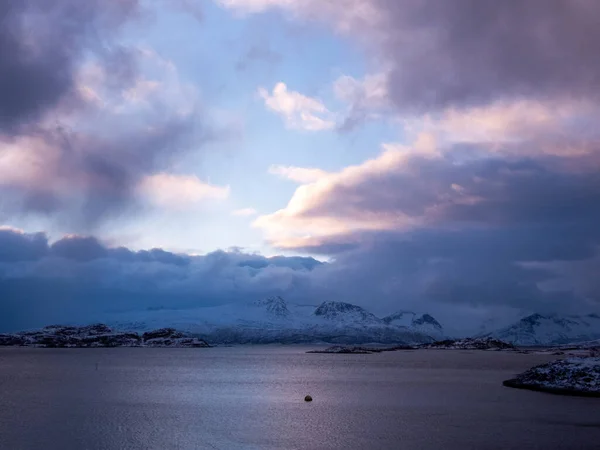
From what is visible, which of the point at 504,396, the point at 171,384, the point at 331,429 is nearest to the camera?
the point at 331,429

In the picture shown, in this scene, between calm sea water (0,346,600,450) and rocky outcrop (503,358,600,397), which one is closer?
calm sea water (0,346,600,450)

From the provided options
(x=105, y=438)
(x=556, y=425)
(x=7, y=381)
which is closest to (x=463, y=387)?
(x=556, y=425)

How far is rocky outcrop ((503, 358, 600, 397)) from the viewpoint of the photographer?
80062mm

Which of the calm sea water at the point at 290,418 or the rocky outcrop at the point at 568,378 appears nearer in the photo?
the calm sea water at the point at 290,418

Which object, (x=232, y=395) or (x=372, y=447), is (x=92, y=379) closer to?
(x=232, y=395)

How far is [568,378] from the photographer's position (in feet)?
274

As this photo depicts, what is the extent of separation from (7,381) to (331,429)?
78663 mm

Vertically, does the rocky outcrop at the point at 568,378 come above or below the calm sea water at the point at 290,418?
above

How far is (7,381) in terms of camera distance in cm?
10906

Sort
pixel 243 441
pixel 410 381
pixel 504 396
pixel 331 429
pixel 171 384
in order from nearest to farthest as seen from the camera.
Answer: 1. pixel 243 441
2. pixel 331 429
3. pixel 504 396
4. pixel 171 384
5. pixel 410 381

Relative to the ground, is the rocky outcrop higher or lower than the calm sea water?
higher

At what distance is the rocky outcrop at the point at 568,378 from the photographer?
263 feet

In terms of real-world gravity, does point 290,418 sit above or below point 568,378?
below

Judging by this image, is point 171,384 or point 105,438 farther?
point 171,384
